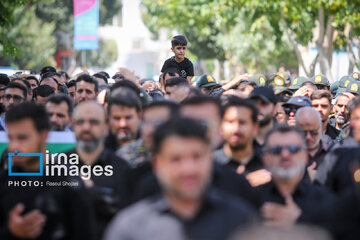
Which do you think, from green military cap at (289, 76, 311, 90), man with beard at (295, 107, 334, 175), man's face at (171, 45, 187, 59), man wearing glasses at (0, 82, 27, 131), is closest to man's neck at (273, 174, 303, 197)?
man with beard at (295, 107, 334, 175)

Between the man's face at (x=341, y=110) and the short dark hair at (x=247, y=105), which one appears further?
the man's face at (x=341, y=110)

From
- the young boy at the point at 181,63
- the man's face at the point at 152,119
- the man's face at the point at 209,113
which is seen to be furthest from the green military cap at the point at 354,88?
the man's face at the point at 152,119

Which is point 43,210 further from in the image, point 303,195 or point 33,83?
point 33,83

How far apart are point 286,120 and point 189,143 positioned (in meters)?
5.00

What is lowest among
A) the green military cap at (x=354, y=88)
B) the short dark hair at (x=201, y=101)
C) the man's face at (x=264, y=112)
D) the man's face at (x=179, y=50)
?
the green military cap at (x=354, y=88)

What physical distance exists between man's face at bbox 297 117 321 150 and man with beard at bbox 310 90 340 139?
192cm

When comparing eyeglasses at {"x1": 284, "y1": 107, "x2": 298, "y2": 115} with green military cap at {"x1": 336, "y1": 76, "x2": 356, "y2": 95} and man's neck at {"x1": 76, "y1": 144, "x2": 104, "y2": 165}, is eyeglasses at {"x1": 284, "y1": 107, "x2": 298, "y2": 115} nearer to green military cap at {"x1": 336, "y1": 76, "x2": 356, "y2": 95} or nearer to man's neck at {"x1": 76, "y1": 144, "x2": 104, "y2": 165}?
man's neck at {"x1": 76, "y1": 144, "x2": 104, "y2": 165}

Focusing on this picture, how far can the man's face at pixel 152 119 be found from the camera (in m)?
5.85

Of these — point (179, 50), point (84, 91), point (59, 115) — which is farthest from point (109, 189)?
point (179, 50)

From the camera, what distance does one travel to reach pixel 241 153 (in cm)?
632

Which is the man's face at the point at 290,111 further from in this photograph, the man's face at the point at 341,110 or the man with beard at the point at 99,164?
the man with beard at the point at 99,164

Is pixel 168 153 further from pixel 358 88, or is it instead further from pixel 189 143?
pixel 358 88

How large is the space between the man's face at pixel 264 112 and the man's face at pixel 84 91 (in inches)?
95.1

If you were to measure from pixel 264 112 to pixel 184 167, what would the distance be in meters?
3.51
